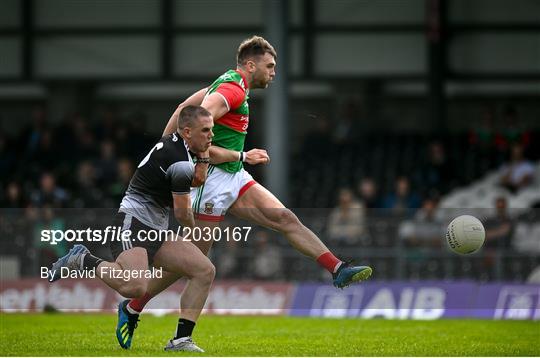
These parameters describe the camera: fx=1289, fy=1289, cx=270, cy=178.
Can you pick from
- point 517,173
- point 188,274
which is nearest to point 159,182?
point 188,274

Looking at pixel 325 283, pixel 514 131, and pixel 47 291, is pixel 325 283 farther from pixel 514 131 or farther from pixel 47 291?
pixel 514 131

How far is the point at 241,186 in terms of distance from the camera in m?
11.4

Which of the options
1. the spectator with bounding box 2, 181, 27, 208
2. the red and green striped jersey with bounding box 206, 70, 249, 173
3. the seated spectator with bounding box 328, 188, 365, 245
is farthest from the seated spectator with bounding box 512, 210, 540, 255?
the spectator with bounding box 2, 181, 27, 208

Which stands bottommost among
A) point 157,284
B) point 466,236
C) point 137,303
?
point 137,303

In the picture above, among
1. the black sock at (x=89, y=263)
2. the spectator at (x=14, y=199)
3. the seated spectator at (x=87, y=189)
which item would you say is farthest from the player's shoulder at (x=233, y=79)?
the spectator at (x=14, y=199)

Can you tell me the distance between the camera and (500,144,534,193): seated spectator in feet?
71.8

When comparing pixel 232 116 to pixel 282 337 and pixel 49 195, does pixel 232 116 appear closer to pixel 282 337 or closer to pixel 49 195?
pixel 282 337

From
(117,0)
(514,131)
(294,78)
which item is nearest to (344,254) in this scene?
(514,131)

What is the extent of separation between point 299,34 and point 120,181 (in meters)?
7.33

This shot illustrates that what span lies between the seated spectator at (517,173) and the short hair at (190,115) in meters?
12.4

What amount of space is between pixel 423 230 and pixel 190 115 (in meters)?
8.85

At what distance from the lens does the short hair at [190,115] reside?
34.0 ft

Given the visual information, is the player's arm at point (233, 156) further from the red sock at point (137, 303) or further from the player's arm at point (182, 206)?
the red sock at point (137, 303)

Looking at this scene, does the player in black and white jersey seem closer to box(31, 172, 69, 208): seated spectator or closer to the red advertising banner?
the red advertising banner
